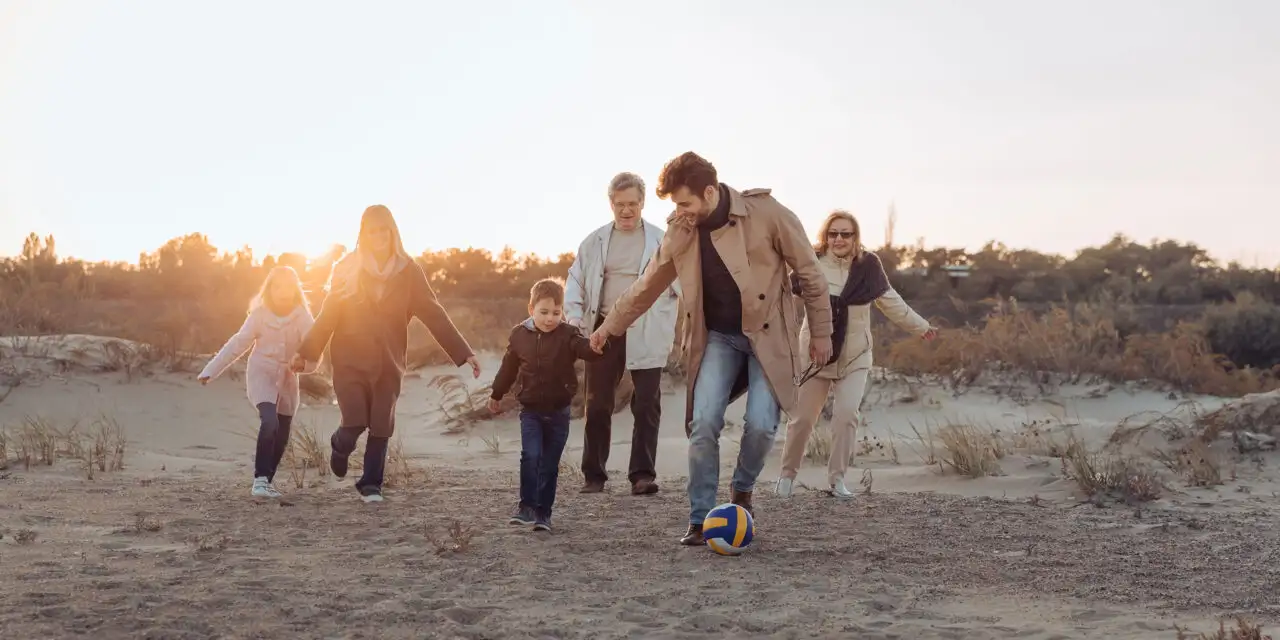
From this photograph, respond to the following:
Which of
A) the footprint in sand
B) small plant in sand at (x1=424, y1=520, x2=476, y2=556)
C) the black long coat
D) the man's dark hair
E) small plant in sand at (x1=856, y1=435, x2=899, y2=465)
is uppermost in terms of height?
the man's dark hair

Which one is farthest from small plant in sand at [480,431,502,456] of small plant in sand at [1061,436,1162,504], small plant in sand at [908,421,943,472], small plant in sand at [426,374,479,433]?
small plant in sand at [1061,436,1162,504]

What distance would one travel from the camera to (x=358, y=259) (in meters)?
7.78

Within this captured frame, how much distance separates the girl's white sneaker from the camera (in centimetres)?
788

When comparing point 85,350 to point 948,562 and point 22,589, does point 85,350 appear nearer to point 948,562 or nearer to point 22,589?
point 22,589

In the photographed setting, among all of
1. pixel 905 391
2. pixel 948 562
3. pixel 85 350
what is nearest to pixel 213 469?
pixel 85 350

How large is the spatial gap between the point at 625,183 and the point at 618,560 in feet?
9.95

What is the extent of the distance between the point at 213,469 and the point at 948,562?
6.46 m

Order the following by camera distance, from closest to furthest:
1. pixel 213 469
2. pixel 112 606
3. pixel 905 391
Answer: pixel 112 606 < pixel 213 469 < pixel 905 391

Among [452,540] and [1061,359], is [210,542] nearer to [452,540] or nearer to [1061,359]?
[452,540]

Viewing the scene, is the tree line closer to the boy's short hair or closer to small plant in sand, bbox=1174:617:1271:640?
the boy's short hair

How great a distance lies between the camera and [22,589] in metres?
4.94

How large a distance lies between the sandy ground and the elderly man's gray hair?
80.5 inches

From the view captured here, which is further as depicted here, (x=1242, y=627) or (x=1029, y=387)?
(x=1029, y=387)

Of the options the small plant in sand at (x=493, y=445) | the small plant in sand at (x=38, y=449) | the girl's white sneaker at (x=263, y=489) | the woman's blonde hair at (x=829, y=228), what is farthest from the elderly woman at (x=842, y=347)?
the small plant in sand at (x=38, y=449)
